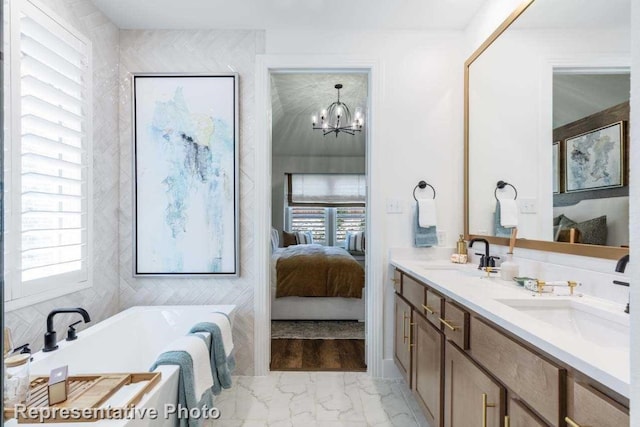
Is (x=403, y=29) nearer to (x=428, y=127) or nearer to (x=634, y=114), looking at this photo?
(x=428, y=127)

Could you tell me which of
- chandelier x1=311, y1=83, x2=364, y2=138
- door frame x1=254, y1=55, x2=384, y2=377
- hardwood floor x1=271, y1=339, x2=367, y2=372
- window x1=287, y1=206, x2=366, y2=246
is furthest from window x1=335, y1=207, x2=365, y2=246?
door frame x1=254, y1=55, x2=384, y2=377

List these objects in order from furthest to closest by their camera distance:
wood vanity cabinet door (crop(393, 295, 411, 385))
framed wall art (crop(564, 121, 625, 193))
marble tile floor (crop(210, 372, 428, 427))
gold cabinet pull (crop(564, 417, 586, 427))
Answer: wood vanity cabinet door (crop(393, 295, 411, 385)), marble tile floor (crop(210, 372, 428, 427)), framed wall art (crop(564, 121, 625, 193)), gold cabinet pull (crop(564, 417, 586, 427))

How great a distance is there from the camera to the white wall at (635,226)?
47 cm

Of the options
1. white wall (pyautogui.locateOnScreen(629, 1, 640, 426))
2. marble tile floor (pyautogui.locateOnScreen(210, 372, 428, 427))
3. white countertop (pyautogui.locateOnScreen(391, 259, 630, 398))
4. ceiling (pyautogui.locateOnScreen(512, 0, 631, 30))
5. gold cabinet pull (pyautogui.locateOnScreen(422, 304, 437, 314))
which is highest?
ceiling (pyautogui.locateOnScreen(512, 0, 631, 30))

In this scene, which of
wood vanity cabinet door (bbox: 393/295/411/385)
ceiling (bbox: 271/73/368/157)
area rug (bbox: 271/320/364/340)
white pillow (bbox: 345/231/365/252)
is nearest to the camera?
wood vanity cabinet door (bbox: 393/295/411/385)

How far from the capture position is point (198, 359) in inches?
65.9

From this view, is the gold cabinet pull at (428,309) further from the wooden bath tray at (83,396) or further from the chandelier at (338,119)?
the chandelier at (338,119)

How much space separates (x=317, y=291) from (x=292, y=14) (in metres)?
2.58

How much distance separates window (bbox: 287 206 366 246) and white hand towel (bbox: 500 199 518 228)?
4823 millimetres

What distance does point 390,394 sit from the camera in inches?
93.3

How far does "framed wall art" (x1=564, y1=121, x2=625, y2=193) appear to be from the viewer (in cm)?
129

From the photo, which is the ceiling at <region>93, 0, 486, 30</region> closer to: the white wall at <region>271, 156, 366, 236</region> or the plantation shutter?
the plantation shutter

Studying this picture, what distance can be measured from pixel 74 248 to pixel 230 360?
1.14 metres

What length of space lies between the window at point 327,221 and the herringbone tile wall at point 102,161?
4.49 metres
